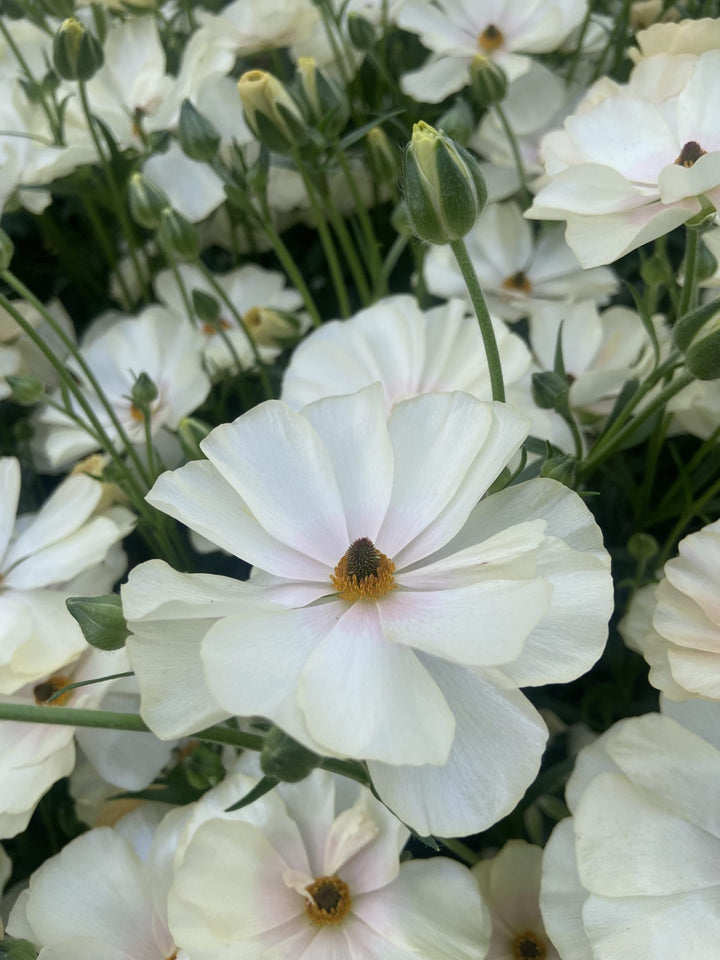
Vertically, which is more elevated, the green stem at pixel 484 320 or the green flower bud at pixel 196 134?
the green flower bud at pixel 196 134

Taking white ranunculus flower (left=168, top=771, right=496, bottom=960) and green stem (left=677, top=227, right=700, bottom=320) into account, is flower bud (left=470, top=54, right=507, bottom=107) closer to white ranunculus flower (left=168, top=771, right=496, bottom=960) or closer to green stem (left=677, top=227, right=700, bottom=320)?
green stem (left=677, top=227, right=700, bottom=320)

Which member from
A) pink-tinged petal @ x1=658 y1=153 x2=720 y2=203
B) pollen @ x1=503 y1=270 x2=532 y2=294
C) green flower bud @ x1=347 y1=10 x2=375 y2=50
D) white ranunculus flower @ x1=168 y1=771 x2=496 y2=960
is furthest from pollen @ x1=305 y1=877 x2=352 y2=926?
green flower bud @ x1=347 y1=10 x2=375 y2=50

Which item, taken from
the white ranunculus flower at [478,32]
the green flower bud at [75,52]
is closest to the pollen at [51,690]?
the green flower bud at [75,52]

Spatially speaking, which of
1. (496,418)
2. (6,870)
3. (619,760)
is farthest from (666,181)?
(6,870)

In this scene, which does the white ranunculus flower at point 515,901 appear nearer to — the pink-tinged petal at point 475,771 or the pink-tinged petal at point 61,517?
the pink-tinged petal at point 475,771

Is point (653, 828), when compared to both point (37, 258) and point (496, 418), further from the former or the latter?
point (37, 258)

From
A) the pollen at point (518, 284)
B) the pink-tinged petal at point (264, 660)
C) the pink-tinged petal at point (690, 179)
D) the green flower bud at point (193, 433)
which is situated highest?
the pink-tinged petal at point (690, 179)
